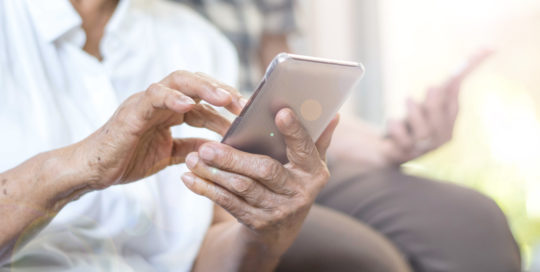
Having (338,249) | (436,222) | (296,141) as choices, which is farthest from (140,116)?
(436,222)

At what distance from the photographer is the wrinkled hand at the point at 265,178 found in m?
0.38

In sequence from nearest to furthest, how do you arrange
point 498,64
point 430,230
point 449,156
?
point 430,230, point 449,156, point 498,64

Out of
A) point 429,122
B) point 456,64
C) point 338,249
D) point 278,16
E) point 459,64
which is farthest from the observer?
point 456,64

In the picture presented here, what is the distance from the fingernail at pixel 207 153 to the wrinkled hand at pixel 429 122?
0.48m

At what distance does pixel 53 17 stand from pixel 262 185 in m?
0.25

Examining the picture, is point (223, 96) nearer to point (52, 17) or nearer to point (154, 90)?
point (154, 90)

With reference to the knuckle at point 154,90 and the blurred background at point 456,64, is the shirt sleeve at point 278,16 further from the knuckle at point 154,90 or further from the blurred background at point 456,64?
the knuckle at point 154,90

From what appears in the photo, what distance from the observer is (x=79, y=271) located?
15.9 inches

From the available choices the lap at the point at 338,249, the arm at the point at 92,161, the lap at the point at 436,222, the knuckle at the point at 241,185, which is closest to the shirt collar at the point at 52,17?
the arm at the point at 92,161

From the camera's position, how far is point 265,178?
39 cm

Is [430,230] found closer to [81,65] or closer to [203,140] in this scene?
[203,140]

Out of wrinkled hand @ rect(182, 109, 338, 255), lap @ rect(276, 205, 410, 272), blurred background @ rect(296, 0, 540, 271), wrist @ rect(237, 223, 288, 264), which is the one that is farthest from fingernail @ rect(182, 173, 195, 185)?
blurred background @ rect(296, 0, 540, 271)

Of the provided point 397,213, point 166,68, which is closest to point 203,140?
point 166,68

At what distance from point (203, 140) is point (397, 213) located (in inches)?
15.5
